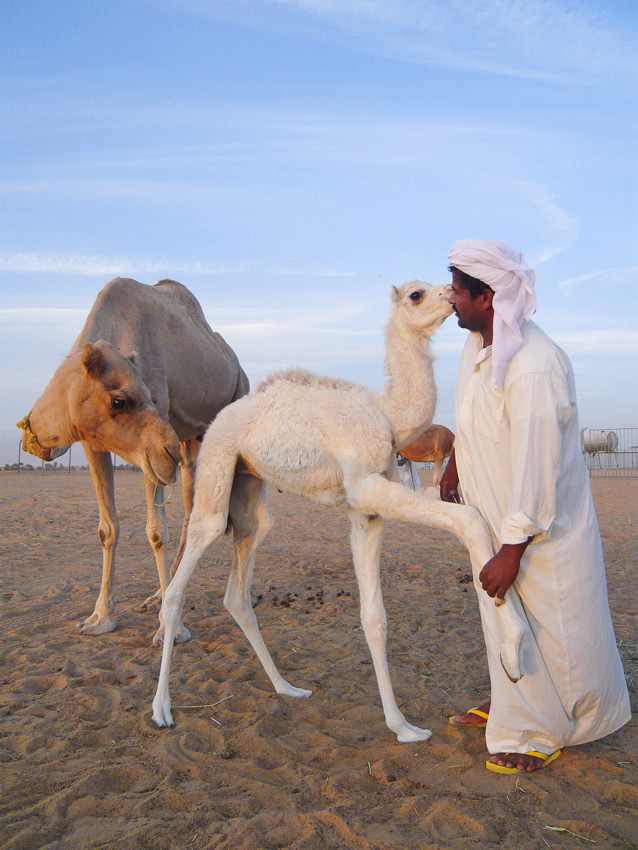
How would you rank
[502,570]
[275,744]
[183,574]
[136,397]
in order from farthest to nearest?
[136,397] → [183,574] → [275,744] → [502,570]

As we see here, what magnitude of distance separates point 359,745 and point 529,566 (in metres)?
1.35

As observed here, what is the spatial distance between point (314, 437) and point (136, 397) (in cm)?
175

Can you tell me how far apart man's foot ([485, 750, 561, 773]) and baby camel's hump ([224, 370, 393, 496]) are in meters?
1.52

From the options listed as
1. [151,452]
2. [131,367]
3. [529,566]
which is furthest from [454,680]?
[131,367]

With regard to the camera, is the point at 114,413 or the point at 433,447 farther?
the point at 433,447

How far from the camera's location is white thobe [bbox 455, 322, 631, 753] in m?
2.89

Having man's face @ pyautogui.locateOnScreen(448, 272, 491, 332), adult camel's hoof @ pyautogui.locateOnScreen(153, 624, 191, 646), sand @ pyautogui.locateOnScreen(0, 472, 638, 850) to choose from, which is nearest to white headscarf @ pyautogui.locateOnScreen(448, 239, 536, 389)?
man's face @ pyautogui.locateOnScreen(448, 272, 491, 332)

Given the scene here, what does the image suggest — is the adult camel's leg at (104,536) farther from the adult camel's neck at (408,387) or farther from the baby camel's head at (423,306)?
the baby camel's head at (423,306)

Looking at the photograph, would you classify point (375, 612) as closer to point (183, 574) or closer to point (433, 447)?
point (183, 574)

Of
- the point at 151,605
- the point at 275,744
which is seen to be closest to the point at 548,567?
the point at 275,744

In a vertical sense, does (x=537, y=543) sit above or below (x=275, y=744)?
A: above

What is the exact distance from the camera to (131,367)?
4750 mm

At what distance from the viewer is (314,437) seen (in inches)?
139

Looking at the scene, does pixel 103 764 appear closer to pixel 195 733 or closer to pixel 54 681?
pixel 195 733
